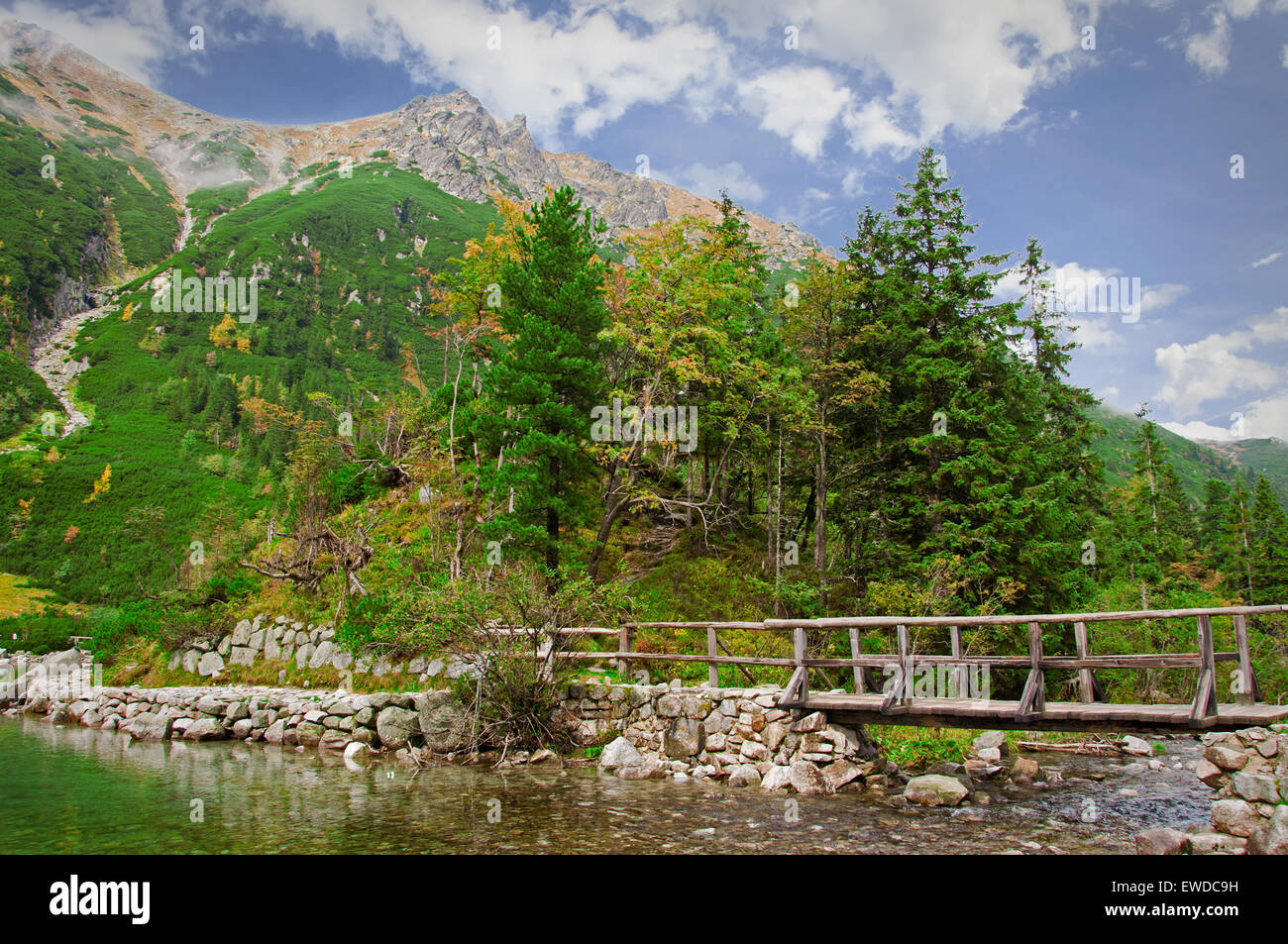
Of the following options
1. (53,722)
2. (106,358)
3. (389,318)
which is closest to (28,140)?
(106,358)

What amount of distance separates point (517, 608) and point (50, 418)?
309 ft

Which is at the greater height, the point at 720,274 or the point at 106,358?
the point at 106,358

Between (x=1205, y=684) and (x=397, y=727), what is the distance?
51.4 ft

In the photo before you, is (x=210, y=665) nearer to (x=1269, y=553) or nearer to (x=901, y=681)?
(x=901, y=681)

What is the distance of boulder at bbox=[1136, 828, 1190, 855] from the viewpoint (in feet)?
25.9

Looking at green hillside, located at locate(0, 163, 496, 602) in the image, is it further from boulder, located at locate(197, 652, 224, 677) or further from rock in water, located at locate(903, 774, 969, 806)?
rock in water, located at locate(903, 774, 969, 806)

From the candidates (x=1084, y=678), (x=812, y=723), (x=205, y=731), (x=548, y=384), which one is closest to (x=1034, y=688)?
(x=1084, y=678)

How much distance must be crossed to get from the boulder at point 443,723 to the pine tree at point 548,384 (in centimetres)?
407

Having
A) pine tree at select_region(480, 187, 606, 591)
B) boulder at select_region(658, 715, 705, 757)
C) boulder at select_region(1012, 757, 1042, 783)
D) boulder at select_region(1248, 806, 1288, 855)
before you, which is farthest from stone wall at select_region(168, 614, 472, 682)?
boulder at select_region(1248, 806, 1288, 855)

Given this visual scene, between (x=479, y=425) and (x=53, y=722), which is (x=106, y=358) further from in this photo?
(x=479, y=425)

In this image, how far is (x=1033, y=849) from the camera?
27.9 ft

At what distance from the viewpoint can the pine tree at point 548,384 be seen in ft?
60.4

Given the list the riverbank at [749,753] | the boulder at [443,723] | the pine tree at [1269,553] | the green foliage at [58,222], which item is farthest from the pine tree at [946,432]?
the green foliage at [58,222]

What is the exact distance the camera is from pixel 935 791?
11102 mm
